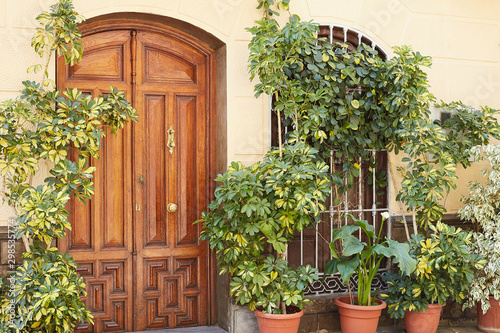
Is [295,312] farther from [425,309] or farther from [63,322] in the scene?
[63,322]

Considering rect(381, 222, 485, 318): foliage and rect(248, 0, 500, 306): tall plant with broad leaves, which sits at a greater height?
rect(248, 0, 500, 306): tall plant with broad leaves

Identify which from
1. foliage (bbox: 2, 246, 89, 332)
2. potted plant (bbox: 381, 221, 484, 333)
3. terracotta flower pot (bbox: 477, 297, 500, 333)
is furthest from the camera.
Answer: terracotta flower pot (bbox: 477, 297, 500, 333)

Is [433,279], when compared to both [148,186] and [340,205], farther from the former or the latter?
[148,186]

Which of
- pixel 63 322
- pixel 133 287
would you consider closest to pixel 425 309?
pixel 133 287

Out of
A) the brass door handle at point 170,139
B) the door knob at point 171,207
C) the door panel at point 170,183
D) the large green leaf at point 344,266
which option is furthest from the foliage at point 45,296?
the large green leaf at point 344,266

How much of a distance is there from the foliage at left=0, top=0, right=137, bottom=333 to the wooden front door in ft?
1.66

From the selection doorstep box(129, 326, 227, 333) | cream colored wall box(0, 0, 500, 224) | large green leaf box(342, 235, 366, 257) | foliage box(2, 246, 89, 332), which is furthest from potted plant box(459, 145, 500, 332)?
foliage box(2, 246, 89, 332)

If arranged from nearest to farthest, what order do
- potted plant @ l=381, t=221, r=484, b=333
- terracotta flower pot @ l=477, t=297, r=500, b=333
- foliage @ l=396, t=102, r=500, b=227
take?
potted plant @ l=381, t=221, r=484, b=333 < foliage @ l=396, t=102, r=500, b=227 < terracotta flower pot @ l=477, t=297, r=500, b=333

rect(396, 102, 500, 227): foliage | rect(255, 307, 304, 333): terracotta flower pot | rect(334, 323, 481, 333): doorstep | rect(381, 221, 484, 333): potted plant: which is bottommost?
rect(334, 323, 481, 333): doorstep

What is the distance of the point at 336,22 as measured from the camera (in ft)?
17.9

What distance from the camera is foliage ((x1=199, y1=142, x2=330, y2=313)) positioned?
4.57 m

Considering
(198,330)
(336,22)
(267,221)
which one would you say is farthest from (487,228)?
(198,330)

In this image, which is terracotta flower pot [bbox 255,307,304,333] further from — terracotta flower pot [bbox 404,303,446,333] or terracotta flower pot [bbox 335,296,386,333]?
terracotta flower pot [bbox 404,303,446,333]

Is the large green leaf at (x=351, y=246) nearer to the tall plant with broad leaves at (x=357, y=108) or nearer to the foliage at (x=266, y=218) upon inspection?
the foliage at (x=266, y=218)
